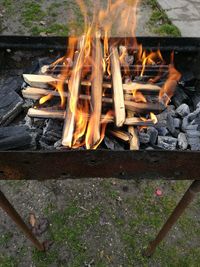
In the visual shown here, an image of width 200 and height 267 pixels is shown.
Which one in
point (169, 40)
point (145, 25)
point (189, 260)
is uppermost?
point (169, 40)

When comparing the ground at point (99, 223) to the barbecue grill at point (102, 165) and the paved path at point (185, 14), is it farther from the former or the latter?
the paved path at point (185, 14)

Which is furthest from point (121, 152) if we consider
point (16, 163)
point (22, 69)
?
point (22, 69)

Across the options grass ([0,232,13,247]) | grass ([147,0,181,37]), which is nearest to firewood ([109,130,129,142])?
grass ([0,232,13,247])

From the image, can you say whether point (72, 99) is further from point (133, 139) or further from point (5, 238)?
point (5, 238)

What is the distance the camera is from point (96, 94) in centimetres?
219

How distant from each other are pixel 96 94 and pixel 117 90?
0.54 feet

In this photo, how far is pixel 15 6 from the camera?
5.25m

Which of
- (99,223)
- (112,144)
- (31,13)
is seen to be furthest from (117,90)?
(31,13)

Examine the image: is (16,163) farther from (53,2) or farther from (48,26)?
(53,2)

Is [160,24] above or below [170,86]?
below

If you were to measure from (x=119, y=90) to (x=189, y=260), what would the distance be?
5.22 feet

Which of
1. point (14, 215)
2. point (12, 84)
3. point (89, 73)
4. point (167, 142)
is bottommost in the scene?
point (14, 215)

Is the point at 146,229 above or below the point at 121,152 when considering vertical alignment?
below

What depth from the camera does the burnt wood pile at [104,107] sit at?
2045 millimetres
